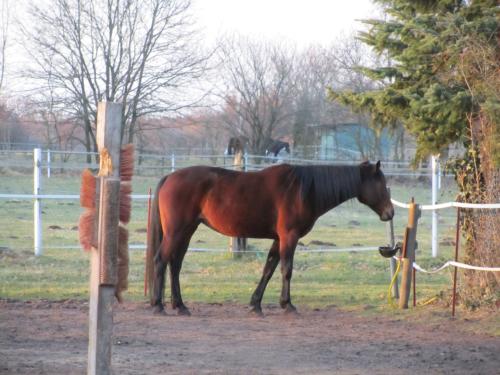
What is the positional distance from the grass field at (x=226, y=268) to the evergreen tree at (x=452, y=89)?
5.08ft

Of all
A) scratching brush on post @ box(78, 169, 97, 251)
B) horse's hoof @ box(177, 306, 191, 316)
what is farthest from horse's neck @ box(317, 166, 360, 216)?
scratching brush on post @ box(78, 169, 97, 251)

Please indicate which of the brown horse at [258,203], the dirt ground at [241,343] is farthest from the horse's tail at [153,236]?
the dirt ground at [241,343]

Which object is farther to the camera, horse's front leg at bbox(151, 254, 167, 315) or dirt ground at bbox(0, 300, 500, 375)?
horse's front leg at bbox(151, 254, 167, 315)

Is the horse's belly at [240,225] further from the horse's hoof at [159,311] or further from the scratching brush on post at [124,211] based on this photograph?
the scratching brush on post at [124,211]

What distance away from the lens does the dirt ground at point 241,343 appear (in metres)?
→ 5.88

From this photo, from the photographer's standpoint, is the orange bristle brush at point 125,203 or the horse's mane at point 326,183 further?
the horse's mane at point 326,183

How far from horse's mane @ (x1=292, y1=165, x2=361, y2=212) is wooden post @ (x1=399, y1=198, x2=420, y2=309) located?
0.72 meters

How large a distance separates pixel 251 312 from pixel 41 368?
3472mm

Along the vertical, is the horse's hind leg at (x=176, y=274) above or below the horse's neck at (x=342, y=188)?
below

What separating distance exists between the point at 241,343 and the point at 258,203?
7.94 ft

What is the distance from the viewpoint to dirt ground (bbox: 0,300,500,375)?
5.88 metres

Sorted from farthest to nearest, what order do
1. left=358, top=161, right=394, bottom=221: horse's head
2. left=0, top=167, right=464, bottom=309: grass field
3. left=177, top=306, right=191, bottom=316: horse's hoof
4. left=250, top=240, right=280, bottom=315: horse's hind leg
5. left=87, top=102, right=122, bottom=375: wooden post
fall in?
left=0, top=167, right=464, bottom=309: grass field
left=358, top=161, right=394, bottom=221: horse's head
left=250, top=240, right=280, bottom=315: horse's hind leg
left=177, top=306, right=191, bottom=316: horse's hoof
left=87, top=102, right=122, bottom=375: wooden post

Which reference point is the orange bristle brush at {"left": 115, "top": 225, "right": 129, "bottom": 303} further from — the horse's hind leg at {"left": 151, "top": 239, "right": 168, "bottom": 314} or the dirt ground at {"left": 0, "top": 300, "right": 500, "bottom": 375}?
the horse's hind leg at {"left": 151, "top": 239, "right": 168, "bottom": 314}

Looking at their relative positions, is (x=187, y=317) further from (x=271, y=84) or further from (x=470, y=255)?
(x=271, y=84)
